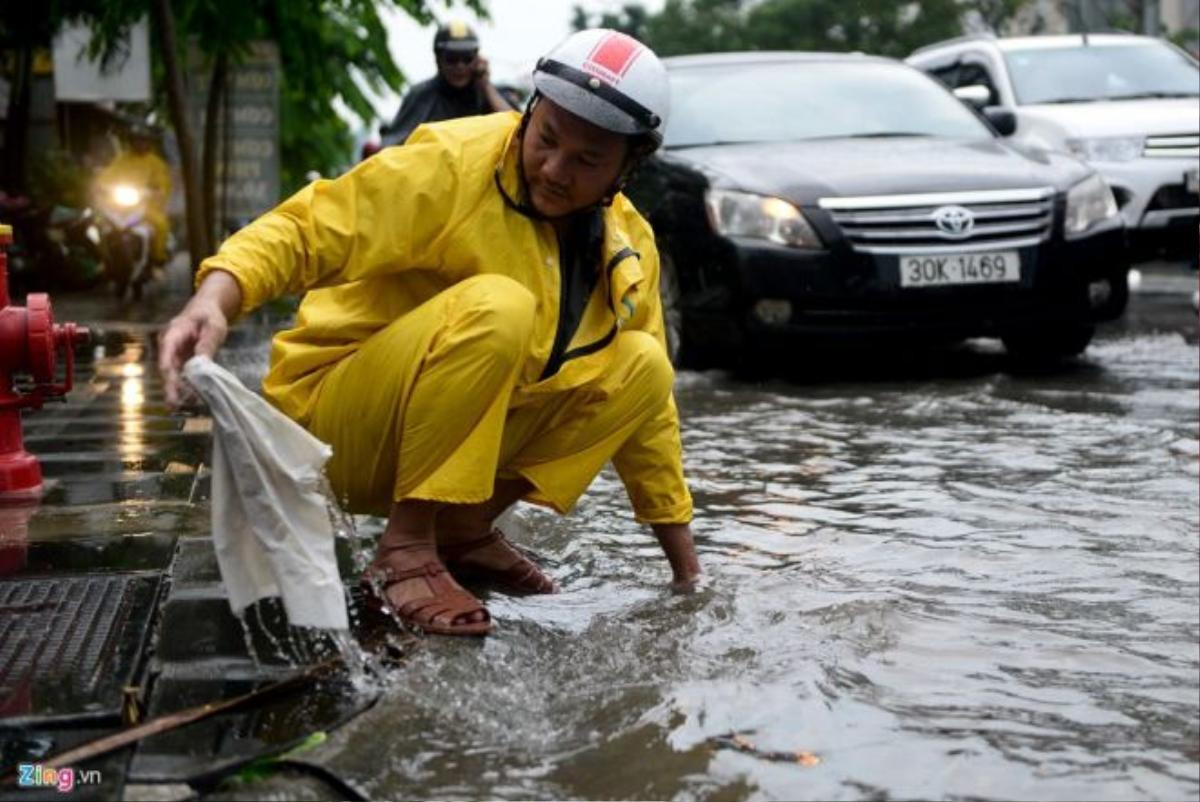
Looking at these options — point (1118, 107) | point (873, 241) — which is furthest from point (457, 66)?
point (1118, 107)

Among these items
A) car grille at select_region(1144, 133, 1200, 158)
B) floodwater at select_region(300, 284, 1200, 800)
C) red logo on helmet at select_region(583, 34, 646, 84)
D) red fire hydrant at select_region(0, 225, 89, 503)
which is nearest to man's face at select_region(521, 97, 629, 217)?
red logo on helmet at select_region(583, 34, 646, 84)

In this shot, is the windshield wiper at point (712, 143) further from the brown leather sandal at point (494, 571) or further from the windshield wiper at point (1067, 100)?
the brown leather sandal at point (494, 571)

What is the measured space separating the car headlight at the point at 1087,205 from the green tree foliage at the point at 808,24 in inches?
1397

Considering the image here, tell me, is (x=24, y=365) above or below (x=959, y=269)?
above

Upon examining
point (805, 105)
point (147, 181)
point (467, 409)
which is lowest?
point (147, 181)

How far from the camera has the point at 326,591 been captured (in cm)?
354

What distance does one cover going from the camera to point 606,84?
420 cm

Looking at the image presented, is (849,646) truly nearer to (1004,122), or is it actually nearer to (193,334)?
(193,334)

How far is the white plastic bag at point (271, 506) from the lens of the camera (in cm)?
353

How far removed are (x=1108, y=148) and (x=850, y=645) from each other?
953 centimetres

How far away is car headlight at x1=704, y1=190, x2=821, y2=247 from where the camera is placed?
9.24 m

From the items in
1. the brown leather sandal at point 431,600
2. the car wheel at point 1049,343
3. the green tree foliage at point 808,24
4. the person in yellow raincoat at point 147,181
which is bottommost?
the green tree foliage at point 808,24

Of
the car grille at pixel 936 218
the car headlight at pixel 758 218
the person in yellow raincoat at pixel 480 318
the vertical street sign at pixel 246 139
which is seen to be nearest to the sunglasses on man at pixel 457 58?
the car headlight at pixel 758 218

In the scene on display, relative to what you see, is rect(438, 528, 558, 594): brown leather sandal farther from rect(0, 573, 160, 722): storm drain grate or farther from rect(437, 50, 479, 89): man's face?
rect(437, 50, 479, 89): man's face
